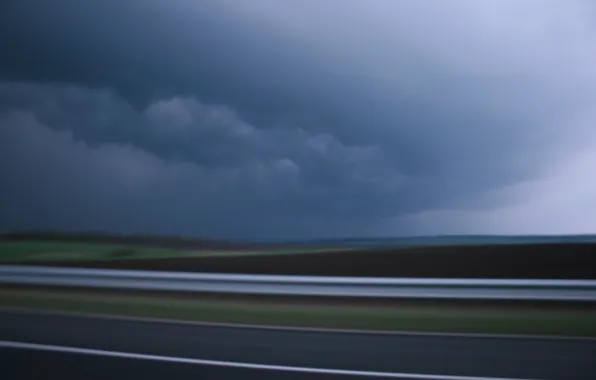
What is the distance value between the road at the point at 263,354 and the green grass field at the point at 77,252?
3.90 metres

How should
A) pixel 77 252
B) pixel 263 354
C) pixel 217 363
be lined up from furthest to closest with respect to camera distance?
pixel 77 252
pixel 263 354
pixel 217 363

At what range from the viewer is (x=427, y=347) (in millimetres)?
8250

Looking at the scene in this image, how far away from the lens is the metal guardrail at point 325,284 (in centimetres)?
997

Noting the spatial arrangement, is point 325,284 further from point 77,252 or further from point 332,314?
point 77,252

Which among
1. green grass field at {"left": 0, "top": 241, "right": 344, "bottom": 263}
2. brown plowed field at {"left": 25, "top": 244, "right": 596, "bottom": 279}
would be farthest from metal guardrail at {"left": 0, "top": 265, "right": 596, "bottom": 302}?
green grass field at {"left": 0, "top": 241, "right": 344, "bottom": 263}

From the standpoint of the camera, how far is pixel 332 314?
36.3 feet

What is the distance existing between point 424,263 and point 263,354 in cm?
555

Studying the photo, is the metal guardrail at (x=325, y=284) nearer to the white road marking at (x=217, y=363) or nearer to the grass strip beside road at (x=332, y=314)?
the grass strip beside road at (x=332, y=314)

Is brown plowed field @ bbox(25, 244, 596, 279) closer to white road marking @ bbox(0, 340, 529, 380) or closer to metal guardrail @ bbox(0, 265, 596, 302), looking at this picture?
metal guardrail @ bbox(0, 265, 596, 302)

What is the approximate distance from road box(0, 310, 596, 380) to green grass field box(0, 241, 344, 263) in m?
3.90

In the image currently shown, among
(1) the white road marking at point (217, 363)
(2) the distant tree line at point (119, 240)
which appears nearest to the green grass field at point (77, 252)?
(2) the distant tree line at point (119, 240)

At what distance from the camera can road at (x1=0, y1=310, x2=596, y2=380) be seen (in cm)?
675

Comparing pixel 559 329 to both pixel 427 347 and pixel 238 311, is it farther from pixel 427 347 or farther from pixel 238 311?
pixel 238 311

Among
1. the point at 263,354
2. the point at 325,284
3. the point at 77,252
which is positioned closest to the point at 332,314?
the point at 325,284
